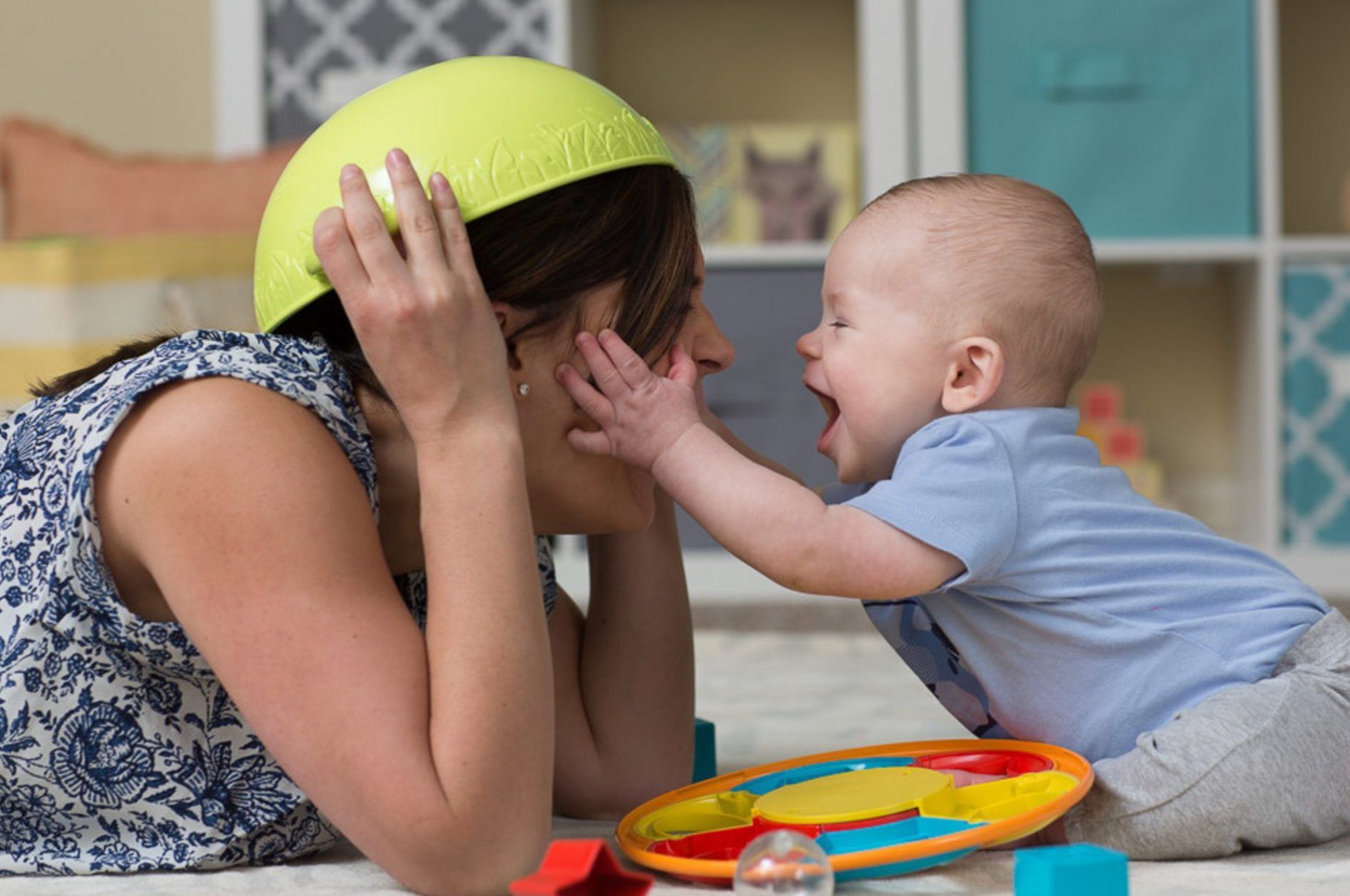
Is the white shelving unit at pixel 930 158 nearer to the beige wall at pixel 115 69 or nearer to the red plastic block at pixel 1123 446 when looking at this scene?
the red plastic block at pixel 1123 446

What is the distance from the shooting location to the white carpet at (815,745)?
39.1 inches

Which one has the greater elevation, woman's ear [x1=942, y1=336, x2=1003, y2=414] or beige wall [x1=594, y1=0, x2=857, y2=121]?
beige wall [x1=594, y1=0, x2=857, y2=121]

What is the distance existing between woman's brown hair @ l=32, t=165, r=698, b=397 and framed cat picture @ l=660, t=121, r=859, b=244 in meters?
1.86

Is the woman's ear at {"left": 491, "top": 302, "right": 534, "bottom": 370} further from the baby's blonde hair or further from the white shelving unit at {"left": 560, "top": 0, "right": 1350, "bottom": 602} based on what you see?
the white shelving unit at {"left": 560, "top": 0, "right": 1350, "bottom": 602}

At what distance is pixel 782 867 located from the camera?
0.81 meters

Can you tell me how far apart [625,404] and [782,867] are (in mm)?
363

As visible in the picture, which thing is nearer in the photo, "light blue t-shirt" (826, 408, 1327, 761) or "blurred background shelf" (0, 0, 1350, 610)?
"light blue t-shirt" (826, 408, 1327, 761)

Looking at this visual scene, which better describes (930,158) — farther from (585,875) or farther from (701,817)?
(585,875)

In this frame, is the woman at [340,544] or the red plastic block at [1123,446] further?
the red plastic block at [1123,446]

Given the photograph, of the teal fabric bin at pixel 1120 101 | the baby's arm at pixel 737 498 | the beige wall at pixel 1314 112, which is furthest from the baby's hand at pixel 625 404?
the beige wall at pixel 1314 112

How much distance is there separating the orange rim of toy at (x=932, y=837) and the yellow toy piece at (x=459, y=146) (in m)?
0.40

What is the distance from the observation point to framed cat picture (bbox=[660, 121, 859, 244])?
9.70 feet

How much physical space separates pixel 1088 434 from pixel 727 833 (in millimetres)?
2102

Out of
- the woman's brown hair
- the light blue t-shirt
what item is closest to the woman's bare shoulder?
the woman's brown hair
